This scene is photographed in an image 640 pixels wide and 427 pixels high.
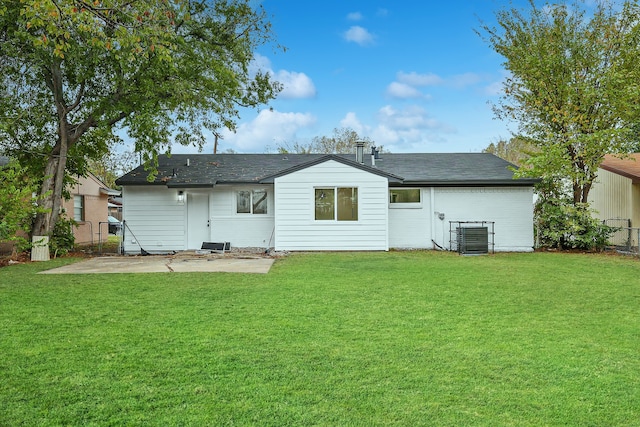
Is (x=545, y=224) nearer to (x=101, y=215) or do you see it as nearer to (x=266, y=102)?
(x=266, y=102)

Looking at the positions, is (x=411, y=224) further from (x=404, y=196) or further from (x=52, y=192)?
(x=52, y=192)

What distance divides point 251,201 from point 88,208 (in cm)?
873

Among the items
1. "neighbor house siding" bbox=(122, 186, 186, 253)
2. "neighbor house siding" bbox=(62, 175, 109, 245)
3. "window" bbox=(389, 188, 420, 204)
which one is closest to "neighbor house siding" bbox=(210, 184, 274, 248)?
"neighbor house siding" bbox=(122, 186, 186, 253)

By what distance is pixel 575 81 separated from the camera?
1362 centimetres

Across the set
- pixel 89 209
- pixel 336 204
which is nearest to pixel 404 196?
pixel 336 204

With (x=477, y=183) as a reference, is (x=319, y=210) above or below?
below

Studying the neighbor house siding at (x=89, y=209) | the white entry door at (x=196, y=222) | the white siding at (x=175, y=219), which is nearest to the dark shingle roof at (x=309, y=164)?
the white siding at (x=175, y=219)

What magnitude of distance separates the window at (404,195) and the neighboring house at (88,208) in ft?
35.9

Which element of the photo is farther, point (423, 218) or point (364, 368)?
point (423, 218)

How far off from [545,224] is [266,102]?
31.6 feet

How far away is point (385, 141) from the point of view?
35.2 metres

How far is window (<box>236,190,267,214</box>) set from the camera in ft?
47.6

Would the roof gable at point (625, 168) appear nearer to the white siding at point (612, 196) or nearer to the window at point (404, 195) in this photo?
the white siding at point (612, 196)

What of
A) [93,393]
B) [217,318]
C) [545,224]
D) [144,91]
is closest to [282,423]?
[93,393]
